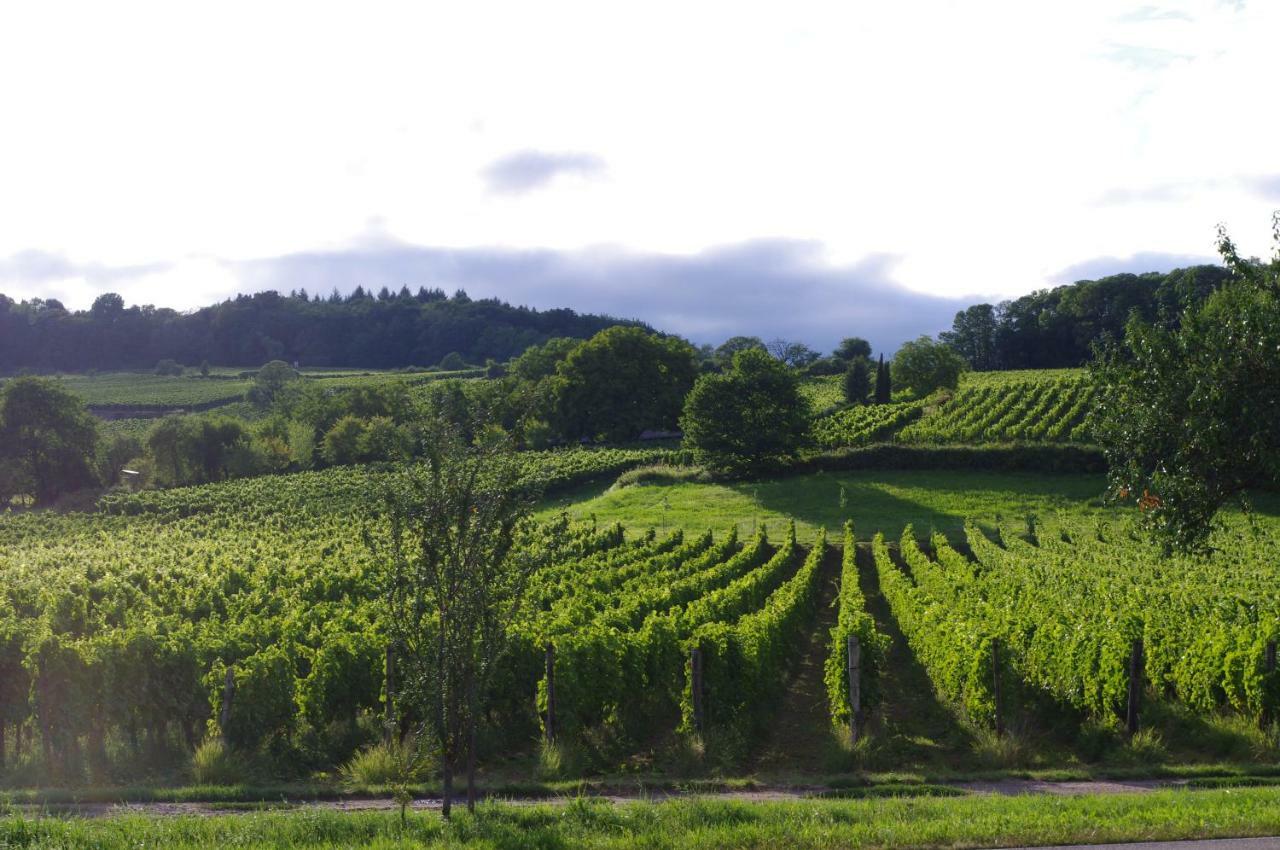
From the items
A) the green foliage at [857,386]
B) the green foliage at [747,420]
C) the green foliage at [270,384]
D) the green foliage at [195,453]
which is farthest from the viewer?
the green foliage at [270,384]

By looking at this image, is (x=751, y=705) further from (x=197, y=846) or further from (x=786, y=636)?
(x=197, y=846)

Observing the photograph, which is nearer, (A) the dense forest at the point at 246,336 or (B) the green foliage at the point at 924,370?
(B) the green foliage at the point at 924,370

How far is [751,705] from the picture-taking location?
16031mm

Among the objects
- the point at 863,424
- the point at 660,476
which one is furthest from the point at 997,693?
the point at 863,424

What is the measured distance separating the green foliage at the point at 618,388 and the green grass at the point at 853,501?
79.5ft

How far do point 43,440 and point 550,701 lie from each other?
80.1m

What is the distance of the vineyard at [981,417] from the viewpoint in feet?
209

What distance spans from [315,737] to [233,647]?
2.88 m

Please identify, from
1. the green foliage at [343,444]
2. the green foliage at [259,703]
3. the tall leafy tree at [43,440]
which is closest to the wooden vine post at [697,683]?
the green foliage at [259,703]

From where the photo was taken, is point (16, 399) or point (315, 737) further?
point (16, 399)

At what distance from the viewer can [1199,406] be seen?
48.7 ft

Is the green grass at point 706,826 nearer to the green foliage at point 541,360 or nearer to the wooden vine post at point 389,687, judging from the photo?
the wooden vine post at point 389,687

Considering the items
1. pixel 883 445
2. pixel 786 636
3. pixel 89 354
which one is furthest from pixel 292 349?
pixel 786 636

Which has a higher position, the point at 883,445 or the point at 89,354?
the point at 89,354
